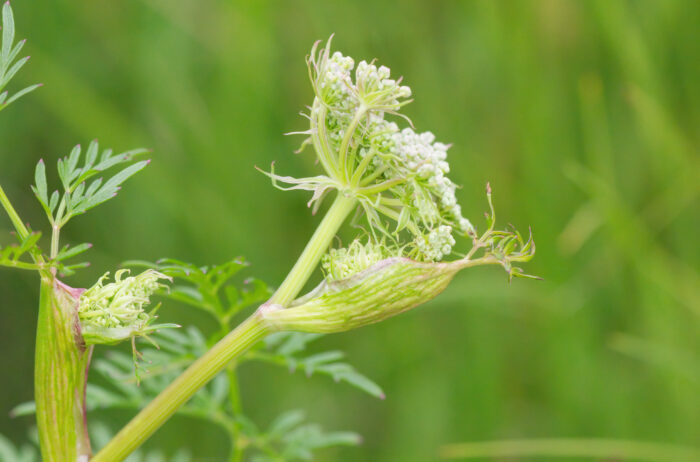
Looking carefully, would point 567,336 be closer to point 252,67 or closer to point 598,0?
point 598,0

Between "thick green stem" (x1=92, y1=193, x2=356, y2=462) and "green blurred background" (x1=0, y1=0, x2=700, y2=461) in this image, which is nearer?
"thick green stem" (x1=92, y1=193, x2=356, y2=462)

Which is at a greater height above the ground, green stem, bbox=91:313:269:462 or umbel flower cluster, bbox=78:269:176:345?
umbel flower cluster, bbox=78:269:176:345

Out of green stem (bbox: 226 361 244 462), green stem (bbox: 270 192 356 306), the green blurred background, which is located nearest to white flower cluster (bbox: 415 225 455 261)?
green stem (bbox: 270 192 356 306)

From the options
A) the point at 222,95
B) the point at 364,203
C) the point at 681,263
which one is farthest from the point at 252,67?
the point at 364,203

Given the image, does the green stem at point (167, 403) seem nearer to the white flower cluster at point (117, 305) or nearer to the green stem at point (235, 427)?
the white flower cluster at point (117, 305)

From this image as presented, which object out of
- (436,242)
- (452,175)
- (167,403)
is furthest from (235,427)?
(452,175)

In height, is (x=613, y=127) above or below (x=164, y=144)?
above

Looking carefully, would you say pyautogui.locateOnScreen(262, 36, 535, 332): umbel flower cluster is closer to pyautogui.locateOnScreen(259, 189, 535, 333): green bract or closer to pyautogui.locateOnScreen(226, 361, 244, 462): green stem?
pyautogui.locateOnScreen(259, 189, 535, 333): green bract
